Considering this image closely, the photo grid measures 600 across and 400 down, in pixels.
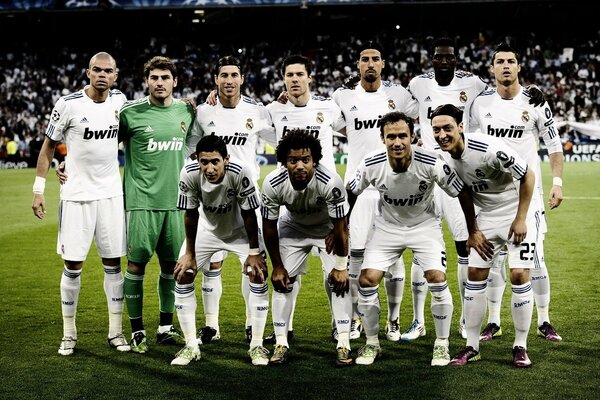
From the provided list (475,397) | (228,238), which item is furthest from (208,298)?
(475,397)

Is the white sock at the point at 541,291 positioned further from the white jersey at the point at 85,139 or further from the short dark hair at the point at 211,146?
the white jersey at the point at 85,139

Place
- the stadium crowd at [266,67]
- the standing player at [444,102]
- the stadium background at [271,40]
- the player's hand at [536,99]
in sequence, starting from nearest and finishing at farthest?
the player's hand at [536,99] → the standing player at [444,102] → the stadium crowd at [266,67] → the stadium background at [271,40]

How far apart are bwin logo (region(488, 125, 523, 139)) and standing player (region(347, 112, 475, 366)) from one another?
963 millimetres

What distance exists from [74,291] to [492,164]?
135 inches

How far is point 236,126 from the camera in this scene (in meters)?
7.21

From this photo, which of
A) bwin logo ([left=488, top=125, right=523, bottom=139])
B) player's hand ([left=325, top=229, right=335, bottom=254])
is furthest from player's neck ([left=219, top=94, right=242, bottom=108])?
bwin logo ([left=488, top=125, right=523, bottom=139])

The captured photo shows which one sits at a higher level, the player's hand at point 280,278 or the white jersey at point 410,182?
the white jersey at point 410,182

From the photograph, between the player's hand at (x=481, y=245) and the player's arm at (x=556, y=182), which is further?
the player's arm at (x=556, y=182)

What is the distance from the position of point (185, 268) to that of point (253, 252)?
1.73 ft

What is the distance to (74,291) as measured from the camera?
678 centimetres

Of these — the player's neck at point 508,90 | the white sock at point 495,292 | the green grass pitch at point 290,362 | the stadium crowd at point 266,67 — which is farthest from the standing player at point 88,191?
the stadium crowd at point 266,67

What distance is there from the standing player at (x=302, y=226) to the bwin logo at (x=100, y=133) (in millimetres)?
1402

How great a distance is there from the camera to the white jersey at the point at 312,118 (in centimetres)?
717

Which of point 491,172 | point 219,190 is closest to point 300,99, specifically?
point 219,190
